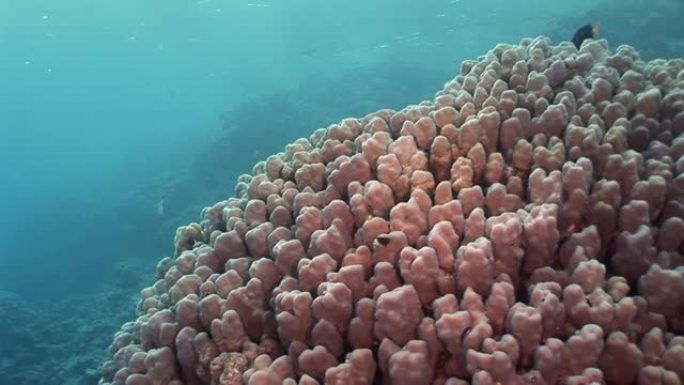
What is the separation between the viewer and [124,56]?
330 ft

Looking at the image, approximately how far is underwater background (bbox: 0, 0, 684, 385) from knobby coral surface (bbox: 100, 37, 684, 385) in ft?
37.3

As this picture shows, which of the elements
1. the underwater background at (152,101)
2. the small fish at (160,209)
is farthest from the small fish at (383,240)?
the small fish at (160,209)

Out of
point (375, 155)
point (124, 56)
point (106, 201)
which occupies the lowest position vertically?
point (106, 201)

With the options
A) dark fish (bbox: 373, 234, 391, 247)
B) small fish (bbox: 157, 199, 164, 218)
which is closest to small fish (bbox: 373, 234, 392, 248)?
dark fish (bbox: 373, 234, 391, 247)

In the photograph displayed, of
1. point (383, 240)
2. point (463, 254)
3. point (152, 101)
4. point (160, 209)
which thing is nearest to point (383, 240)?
point (383, 240)

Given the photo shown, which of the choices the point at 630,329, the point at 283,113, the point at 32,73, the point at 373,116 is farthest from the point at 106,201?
the point at 32,73

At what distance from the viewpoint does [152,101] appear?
8875 cm

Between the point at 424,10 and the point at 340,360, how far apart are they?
59.4m

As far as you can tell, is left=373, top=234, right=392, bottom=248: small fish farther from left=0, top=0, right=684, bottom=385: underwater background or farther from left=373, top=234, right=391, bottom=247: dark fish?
left=0, top=0, right=684, bottom=385: underwater background

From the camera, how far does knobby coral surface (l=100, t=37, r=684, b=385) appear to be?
2338 mm

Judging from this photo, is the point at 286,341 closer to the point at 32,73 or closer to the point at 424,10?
the point at 424,10

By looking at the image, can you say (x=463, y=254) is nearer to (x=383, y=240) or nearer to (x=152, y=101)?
(x=383, y=240)

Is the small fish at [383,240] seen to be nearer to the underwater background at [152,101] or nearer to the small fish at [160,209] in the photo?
the underwater background at [152,101]

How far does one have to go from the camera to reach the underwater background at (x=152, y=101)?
19.5m
